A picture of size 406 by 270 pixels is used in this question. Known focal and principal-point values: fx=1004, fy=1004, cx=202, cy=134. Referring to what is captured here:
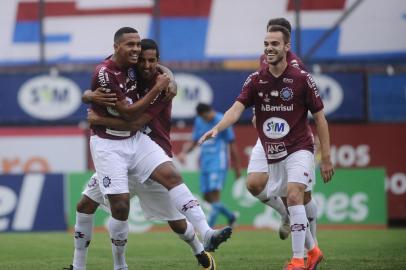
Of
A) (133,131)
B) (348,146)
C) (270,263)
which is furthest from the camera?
(348,146)

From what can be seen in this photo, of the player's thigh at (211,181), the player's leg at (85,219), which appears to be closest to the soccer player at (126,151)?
the player's leg at (85,219)

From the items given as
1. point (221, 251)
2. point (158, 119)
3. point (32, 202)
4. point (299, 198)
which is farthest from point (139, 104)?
point (32, 202)

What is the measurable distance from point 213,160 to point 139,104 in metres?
8.80

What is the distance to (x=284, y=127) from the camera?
1030 cm

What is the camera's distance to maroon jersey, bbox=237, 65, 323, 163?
10.2 metres

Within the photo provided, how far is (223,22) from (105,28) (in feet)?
8.64

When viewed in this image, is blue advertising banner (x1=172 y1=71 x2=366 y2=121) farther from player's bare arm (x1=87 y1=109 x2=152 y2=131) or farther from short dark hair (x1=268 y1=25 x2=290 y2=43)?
player's bare arm (x1=87 y1=109 x2=152 y2=131)

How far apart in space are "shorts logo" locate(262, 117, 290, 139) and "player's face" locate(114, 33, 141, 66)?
160 cm

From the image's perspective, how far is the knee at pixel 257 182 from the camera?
1104 cm

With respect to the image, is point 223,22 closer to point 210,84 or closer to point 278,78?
point 210,84

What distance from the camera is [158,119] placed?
1011 cm

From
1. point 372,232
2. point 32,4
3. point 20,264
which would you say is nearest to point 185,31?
point 32,4

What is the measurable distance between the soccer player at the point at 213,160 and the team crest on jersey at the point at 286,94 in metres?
7.81

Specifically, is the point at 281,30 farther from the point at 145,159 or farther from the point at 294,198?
the point at 145,159
